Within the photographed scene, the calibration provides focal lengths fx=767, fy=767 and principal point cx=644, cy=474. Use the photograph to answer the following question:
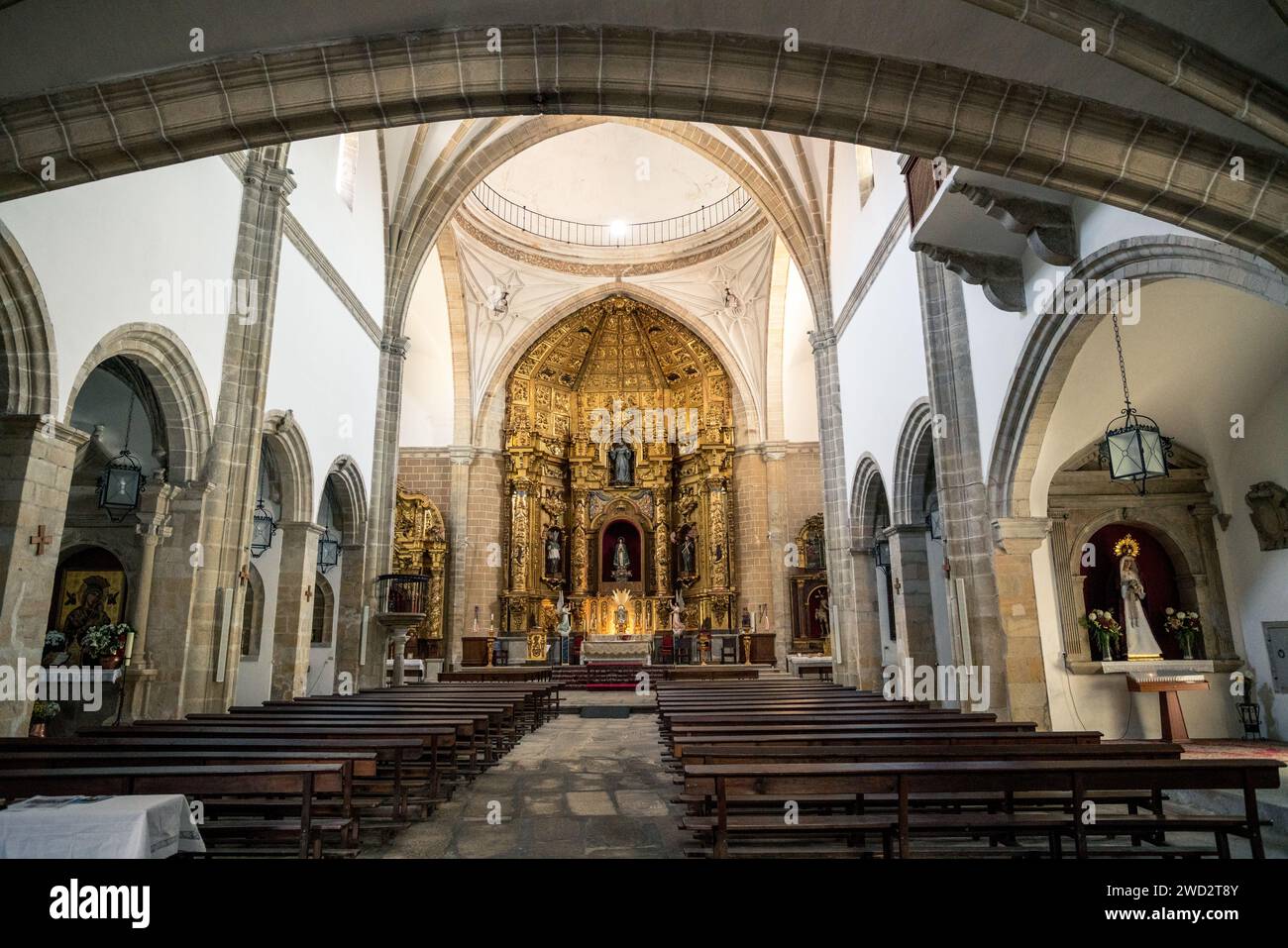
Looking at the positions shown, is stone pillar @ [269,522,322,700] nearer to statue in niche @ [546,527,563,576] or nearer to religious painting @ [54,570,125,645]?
religious painting @ [54,570,125,645]

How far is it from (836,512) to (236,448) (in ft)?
33.4

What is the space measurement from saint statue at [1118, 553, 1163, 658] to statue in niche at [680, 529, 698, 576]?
14.3 m

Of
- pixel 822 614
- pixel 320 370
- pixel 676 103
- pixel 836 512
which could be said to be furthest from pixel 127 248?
pixel 822 614

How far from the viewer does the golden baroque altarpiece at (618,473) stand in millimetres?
22938

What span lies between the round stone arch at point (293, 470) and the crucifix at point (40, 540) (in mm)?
4452

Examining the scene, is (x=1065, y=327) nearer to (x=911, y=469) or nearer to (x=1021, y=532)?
(x=1021, y=532)

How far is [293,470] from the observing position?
11.3m

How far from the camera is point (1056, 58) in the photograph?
16.3 feet

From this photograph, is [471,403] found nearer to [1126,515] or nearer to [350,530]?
[350,530]

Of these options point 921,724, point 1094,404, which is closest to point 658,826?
point 921,724

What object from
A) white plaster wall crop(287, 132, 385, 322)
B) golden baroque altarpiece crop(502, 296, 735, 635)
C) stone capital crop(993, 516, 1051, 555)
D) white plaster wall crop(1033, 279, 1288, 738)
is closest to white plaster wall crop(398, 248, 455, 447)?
golden baroque altarpiece crop(502, 296, 735, 635)

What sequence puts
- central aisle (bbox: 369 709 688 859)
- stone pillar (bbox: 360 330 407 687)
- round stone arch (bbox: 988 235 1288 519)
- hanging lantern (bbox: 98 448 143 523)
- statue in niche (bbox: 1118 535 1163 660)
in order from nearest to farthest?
central aisle (bbox: 369 709 688 859) → round stone arch (bbox: 988 235 1288 519) → hanging lantern (bbox: 98 448 143 523) → statue in niche (bbox: 1118 535 1163 660) → stone pillar (bbox: 360 330 407 687)

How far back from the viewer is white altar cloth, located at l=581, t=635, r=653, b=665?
20.9 m

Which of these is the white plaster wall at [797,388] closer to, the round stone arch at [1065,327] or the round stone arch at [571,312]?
the round stone arch at [571,312]
